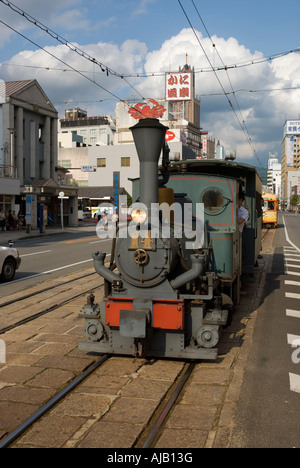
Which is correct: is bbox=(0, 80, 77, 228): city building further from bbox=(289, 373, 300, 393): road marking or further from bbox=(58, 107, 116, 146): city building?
bbox=(58, 107, 116, 146): city building

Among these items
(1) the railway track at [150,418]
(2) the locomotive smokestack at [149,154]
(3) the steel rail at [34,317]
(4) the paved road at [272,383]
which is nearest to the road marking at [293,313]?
(4) the paved road at [272,383]

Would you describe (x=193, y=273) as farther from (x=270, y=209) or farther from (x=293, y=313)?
(x=270, y=209)

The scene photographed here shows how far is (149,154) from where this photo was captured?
614cm

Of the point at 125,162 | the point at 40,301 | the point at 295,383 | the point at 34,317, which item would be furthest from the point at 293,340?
the point at 125,162

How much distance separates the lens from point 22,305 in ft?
33.2

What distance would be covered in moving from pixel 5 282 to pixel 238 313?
6.94 m

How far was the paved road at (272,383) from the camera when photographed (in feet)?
14.6

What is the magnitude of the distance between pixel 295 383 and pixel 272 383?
287mm

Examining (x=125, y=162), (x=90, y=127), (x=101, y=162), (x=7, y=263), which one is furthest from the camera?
(x=90, y=127)

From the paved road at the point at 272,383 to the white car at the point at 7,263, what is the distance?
23.7 ft

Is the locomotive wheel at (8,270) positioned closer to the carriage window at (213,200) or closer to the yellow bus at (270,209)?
the carriage window at (213,200)

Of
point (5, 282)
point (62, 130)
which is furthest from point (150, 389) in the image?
point (62, 130)

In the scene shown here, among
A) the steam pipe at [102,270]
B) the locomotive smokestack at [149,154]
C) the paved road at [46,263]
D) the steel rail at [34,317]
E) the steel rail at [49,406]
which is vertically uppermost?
the locomotive smokestack at [149,154]

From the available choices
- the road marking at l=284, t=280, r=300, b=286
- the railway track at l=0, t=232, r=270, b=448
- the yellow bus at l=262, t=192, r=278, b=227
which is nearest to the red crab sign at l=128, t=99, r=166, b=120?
the railway track at l=0, t=232, r=270, b=448
